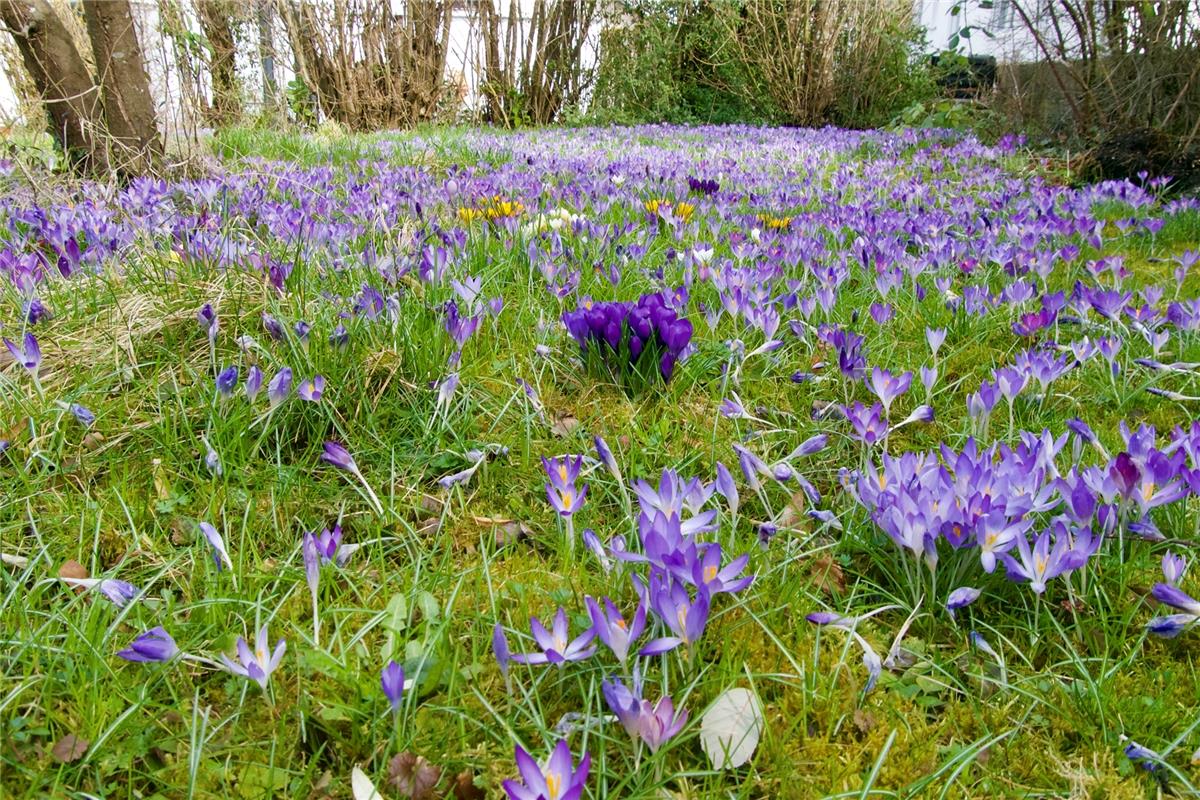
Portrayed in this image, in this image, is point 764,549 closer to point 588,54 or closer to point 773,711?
point 773,711

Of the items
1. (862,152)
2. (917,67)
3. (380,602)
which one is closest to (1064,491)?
(380,602)

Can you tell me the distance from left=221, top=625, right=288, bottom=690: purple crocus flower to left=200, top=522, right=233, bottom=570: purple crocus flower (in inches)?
9.6

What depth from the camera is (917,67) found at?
1193cm

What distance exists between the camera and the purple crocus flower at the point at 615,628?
3.38 ft

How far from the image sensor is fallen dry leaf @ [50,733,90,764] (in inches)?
39.6

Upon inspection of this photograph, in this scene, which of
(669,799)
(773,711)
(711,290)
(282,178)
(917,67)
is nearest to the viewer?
(669,799)

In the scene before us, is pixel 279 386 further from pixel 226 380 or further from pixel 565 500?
pixel 565 500

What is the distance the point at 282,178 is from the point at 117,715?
3474mm

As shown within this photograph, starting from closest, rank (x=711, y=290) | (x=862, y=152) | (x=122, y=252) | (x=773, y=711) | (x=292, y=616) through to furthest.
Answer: (x=773, y=711) → (x=292, y=616) → (x=122, y=252) → (x=711, y=290) → (x=862, y=152)

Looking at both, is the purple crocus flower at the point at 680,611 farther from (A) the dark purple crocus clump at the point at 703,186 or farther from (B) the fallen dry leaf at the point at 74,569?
(A) the dark purple crocus clump at the point at 703,186

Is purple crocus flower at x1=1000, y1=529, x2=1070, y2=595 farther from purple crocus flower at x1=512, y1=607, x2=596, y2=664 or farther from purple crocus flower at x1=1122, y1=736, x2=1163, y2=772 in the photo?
purple crocus flower at x1=512, y1=607, x2=596, y2=664

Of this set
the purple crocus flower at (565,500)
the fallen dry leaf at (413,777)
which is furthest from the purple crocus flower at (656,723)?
the purple crocus flower at (565,500)

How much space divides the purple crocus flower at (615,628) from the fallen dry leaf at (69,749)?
67 centimetres

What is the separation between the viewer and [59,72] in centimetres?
397
